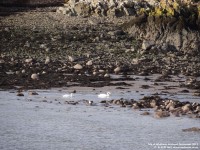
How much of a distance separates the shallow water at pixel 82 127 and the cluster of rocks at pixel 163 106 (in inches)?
12.5

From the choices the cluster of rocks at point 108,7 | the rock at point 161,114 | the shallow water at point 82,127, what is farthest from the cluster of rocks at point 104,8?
the rock at point 161,114

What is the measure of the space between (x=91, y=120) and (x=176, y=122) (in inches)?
→ 71.4

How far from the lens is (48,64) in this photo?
73.5 feet

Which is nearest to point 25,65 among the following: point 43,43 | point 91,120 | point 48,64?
point 48,64

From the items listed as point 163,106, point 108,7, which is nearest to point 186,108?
point 163,106

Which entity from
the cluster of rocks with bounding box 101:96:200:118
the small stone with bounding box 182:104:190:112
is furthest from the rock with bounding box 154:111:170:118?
the small stone with bounding box 182:104:190:112

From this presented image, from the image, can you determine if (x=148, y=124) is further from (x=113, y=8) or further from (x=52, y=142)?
(x=113, y=8)

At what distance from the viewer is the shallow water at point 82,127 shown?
11.8 meters

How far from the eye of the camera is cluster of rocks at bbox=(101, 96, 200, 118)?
1452 cm

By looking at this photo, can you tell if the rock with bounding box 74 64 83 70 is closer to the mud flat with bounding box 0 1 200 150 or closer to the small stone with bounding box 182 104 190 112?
the mud flat with bounding box 0 1 200 150

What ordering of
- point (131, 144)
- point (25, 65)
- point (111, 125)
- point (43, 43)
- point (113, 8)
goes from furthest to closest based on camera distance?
point (113, 8)
point (43, 43)
point (25, 65)
point (111, 125)
point (131, 144)

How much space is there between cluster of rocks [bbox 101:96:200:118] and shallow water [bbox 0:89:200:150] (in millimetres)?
317

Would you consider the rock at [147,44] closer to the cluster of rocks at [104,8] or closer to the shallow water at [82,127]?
the cluster of rocks at [104,8]

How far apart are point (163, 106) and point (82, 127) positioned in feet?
9.01
